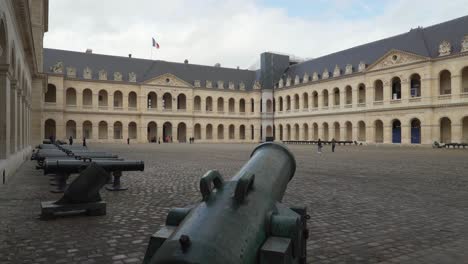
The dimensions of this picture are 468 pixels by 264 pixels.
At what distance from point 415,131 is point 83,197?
45.7 metres

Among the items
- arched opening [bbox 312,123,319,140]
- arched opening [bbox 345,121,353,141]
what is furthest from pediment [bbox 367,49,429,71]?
arched opening [bbox 312,123,319,140]

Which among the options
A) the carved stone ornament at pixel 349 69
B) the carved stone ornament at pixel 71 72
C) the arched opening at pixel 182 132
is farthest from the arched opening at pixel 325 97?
the carved stone ornament at pixel 71 72

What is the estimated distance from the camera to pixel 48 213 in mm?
6312

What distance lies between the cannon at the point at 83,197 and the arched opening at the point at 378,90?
160 ft

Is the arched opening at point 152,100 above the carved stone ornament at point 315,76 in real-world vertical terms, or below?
below

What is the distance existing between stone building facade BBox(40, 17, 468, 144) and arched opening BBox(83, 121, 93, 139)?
17 centimetres

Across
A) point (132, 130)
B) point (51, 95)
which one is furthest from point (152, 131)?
point (51, 95)

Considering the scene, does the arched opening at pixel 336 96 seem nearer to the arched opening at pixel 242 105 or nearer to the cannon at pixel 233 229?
the arched opening at pixel 242 105

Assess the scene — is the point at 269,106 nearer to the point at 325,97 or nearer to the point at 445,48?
the point at 325,97

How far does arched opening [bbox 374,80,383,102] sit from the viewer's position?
5010 cm

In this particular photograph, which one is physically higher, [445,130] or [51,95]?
[51,95]

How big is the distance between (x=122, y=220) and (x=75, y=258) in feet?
6.41

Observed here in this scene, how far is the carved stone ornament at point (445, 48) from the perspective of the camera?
4129 centimetres

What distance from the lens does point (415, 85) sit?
45.8m
